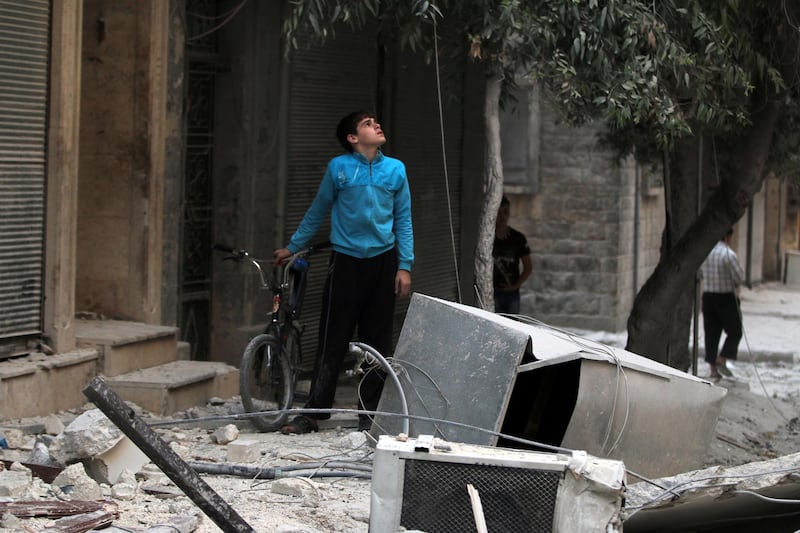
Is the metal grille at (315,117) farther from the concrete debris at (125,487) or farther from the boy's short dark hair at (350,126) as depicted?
the concrete debris at (125,487)

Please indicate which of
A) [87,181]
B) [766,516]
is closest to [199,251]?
[87,181]

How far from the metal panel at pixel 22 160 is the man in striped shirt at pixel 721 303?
28.9 ft

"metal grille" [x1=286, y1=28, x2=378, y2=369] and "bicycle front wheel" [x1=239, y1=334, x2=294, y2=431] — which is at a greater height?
"metal grille" [x1=286, y1=28, x2=378, y2=369]

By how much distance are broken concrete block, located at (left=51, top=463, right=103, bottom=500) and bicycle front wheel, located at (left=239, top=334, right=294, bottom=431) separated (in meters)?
2.07

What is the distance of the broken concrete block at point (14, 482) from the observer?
5785mm

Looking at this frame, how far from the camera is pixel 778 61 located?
32.4 feet

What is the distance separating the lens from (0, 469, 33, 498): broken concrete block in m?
5.79

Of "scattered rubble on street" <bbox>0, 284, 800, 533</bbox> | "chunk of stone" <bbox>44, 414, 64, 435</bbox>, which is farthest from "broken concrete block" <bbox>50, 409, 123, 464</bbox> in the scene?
"chunk of stone" <bbox>44, 414, 64, 435</bbox>

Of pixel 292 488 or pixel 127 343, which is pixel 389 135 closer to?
pixel 127 343

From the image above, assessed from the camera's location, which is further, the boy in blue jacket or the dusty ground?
the boy in blue jacket

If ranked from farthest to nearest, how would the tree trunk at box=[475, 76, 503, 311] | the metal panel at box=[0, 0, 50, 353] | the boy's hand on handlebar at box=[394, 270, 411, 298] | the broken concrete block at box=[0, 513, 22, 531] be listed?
the tree trunk at box=[475, 76, 503, 311] → the boy's hand on handlebar at box=[394, 270, 411, 298] → the metal panel at box=[0, 0, 50, 353] → the broken concrete block at box=[0, 513, 22, 531]

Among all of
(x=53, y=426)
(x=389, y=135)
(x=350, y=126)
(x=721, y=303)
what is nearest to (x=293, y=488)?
(x=53, y=426)

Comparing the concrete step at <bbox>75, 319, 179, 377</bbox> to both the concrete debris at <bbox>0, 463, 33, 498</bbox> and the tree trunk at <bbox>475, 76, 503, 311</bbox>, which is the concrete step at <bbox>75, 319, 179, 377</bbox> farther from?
the concrete debris at <bbox>0, 463, 33, 498</bbox>

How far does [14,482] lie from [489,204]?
393 cm
